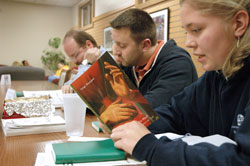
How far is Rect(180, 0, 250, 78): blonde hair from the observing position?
2.19ft

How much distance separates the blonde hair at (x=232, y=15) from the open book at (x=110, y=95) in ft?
→ 0.84

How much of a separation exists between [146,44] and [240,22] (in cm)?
86

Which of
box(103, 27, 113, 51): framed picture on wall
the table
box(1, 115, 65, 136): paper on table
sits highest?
box(103, 27, 113, 51): framed picture on wall

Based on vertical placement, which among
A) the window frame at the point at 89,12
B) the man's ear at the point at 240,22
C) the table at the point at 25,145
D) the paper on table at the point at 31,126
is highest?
the window frame at the point at 89,12

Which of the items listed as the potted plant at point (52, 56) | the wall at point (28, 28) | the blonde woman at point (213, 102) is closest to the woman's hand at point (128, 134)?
the blonde woman at point (213, 102)

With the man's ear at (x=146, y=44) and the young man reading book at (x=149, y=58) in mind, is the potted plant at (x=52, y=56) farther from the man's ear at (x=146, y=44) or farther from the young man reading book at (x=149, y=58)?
the man's ear at (x=146, y=44)

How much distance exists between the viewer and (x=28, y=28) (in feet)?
30.3

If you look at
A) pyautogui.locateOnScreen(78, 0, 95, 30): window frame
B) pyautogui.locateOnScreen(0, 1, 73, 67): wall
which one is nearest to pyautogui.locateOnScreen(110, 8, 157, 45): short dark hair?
pyautogui.locateOnScreen(78, 0, 95, 30): window frame

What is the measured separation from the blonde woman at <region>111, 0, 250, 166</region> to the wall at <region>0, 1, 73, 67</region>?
9191mm

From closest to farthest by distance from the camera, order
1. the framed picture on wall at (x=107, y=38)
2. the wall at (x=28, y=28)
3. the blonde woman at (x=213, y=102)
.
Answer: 1. the blonde woman at (x=213, y=102)
2. the framed picture on wall at (x=107, y=38)
3. the wall at (x=28, y=28)

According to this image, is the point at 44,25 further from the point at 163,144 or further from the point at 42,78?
the point at 163,144

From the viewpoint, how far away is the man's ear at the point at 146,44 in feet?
4.94

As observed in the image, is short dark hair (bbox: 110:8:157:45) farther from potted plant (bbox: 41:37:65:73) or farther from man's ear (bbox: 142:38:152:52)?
potted plant (bbox: 41:37:65:73)

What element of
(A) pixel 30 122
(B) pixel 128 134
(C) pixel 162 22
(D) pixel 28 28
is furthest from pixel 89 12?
(B) pixel 128 134
